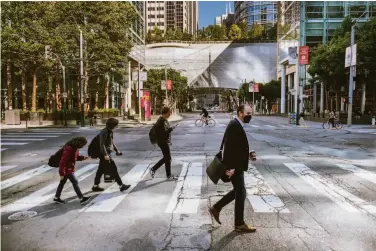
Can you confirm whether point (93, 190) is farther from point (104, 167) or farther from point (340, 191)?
point (340, 191)

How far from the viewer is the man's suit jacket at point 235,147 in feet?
A: 17.8

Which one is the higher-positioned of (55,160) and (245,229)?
(55,160)

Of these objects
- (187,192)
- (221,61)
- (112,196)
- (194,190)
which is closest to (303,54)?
(194,190)

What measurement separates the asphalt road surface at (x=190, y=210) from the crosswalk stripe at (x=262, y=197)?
0.02 metres

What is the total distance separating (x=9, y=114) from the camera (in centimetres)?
3638

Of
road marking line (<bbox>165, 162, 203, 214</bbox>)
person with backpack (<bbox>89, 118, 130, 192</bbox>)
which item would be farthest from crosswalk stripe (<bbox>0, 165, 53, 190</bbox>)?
road marking line (<bbox>165, 162, 203, 214</bbox>)

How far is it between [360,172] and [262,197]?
4.43 metres

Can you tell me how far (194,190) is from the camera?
326 inches

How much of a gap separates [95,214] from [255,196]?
3.32 m

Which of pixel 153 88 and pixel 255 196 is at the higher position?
pixel 153 88

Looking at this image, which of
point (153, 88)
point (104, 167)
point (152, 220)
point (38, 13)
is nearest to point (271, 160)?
point (104, 167)

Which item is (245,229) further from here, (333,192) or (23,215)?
(23,215)

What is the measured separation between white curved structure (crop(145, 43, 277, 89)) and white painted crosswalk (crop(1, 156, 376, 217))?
11327 centimetres

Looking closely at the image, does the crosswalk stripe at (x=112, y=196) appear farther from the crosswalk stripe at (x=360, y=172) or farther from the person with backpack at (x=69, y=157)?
the crosswalk stripe at (x=360, y=172)
